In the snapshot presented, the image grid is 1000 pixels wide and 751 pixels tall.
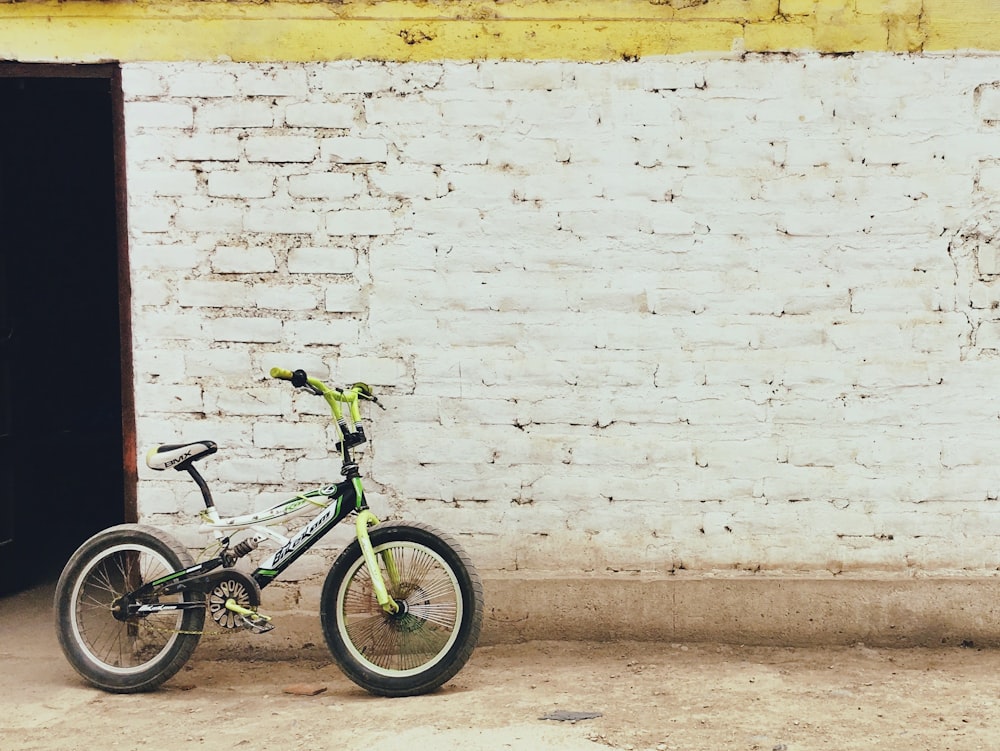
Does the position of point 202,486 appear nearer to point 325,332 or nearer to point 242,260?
point 325,332

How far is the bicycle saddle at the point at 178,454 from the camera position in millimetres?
4105

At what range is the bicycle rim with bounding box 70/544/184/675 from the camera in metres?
4.21

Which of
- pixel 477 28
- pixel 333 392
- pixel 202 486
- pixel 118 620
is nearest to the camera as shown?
pixel 333 392

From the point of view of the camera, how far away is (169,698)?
4.13 m

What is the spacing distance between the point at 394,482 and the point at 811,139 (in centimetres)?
227

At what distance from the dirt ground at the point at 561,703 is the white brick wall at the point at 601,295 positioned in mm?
413

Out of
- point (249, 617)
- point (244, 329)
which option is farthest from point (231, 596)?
point (244, 329)

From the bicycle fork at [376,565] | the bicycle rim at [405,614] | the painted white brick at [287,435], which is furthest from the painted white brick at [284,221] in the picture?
the bicycle rim at [405,614]

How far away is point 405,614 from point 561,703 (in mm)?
681

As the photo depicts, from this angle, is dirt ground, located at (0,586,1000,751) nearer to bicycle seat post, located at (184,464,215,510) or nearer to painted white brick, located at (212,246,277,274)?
bicycle seat post, located at (184,464,215,510)

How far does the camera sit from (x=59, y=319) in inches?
273

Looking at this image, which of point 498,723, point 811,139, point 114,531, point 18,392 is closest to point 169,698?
point 114,531

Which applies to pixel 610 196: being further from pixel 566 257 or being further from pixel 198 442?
pixel 198 442

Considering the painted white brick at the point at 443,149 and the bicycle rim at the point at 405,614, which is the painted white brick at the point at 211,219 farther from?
the bicycle rim at the point at 405,614
